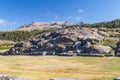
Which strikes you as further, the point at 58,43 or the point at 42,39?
the point at 42,39

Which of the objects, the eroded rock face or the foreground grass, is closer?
the foreground grass

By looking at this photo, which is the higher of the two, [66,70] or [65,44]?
[65,44]

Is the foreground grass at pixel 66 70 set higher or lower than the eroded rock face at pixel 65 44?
lower

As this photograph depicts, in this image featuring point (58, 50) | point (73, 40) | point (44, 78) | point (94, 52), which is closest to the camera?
point (44, 78)

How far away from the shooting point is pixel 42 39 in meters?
128

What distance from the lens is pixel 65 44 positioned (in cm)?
11250

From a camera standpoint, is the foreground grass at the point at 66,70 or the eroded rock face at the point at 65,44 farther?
the eroded rock face at the point at 65,44

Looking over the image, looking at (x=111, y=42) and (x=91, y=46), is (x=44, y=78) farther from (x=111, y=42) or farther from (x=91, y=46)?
(x=111, y=42)

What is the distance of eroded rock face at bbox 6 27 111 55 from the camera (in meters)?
103

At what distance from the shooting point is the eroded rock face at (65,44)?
10300 centimetres

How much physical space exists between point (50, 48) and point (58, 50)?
4478 mm

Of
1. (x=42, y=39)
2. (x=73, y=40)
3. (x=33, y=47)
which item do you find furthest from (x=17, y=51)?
(x=73, y=40)

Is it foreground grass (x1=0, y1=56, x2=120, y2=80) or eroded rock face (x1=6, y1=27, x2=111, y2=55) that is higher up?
eroded rock face (x1=6, y1=27, x2=111, y2=55)

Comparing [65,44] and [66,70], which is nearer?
[66,70]
